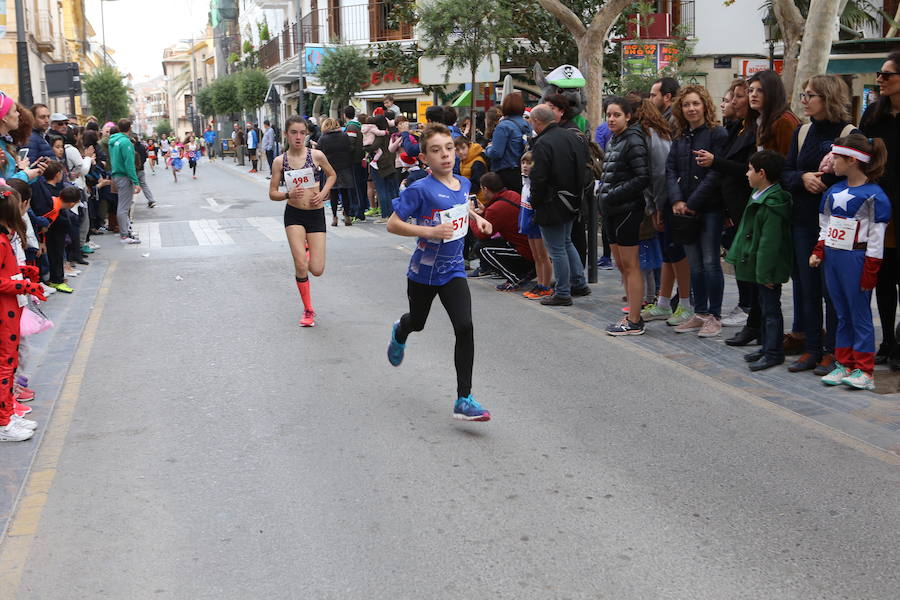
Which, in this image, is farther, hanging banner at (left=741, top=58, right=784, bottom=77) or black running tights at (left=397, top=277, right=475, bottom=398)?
hanging banner at (left=741, top=58, right=784, bottom=77)

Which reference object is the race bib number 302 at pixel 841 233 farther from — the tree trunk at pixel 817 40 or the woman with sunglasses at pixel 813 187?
the tree trunk at pixel 817 40

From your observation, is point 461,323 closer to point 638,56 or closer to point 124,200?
point 124,200

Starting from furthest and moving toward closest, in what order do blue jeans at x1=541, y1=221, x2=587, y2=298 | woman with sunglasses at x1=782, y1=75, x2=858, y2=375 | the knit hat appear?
blue jeans at x1=541, y1=221, x2=587, y2=298
the knit hat
woman with sunglasses at x1=782, y1=75, x2=858, y2=375

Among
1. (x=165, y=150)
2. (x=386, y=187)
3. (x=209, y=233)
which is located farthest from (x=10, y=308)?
(x=165, y=150)

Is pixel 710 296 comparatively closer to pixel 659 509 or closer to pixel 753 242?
pixel 753 242

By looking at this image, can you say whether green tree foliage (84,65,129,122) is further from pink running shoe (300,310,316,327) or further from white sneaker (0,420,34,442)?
white sneaker (0,420,34,442)

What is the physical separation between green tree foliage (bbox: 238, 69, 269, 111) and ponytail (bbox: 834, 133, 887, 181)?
46.2 meters

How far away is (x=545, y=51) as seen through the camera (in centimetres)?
3195

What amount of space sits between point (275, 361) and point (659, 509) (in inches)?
155

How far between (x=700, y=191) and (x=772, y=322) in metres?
1.31

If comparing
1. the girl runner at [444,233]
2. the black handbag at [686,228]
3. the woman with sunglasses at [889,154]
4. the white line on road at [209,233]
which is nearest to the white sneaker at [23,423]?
the girl runner at [444,233]

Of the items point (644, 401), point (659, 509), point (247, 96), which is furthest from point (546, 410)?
point (247, 96)

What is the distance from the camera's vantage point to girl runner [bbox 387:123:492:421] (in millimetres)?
5938

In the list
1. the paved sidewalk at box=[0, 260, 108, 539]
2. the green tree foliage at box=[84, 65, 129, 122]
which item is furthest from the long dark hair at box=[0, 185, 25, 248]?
the green tree foliage at box=[84, 65, 129, 122]
